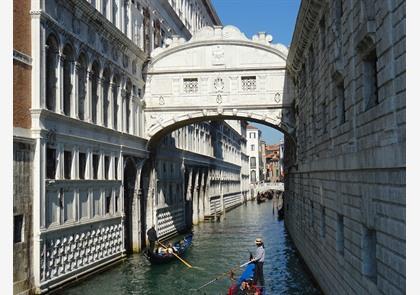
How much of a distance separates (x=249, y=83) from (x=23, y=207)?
34.1ft

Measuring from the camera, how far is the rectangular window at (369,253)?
772cm

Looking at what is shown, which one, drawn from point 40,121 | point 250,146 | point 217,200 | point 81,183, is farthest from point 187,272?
point 250,146

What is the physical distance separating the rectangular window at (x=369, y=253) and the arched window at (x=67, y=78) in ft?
28.1

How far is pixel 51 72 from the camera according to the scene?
13.0 m

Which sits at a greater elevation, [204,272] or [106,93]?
[106,93]

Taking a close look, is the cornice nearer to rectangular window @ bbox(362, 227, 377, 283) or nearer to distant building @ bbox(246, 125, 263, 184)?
rectangular window @ bbox(362, 227, 377, 283)

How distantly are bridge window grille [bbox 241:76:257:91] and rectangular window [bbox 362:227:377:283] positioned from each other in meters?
12.2

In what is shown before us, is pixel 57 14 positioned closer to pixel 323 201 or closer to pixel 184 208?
pixel 323 201

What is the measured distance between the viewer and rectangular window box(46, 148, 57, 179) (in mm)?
12648

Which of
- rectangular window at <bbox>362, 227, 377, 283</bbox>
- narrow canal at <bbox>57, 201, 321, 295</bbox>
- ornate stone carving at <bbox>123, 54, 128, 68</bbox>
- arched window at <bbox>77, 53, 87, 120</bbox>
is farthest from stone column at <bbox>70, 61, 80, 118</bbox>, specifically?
rectangular window at <bbox>362, 227, 377, 283</bbox>

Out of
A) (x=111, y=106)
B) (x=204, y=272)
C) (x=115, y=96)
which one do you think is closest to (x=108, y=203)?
(x=111, y=106)

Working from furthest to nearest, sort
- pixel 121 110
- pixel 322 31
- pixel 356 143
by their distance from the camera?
pixel 121 110, pixel 322 31, pixel 356 143

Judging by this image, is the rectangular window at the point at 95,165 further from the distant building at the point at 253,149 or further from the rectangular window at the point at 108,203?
the distant building at the point at 253,149

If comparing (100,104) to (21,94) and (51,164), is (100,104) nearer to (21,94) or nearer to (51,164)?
(51,164)
